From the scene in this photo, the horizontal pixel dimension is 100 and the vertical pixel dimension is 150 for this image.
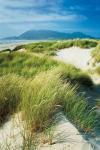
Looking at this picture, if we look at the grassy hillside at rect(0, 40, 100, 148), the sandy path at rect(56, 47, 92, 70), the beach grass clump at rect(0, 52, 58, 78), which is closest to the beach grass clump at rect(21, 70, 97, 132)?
the grassy hillside at rect(0, 40, 100, 148)

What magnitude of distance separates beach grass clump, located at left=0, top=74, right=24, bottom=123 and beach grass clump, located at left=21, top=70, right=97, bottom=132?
26cm

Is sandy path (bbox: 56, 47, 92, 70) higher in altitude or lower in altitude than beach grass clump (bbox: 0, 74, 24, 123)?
lower

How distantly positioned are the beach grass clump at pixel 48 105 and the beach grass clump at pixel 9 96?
26 cm

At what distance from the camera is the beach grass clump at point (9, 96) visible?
258 inches

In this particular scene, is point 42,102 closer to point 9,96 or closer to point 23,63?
point 9,96

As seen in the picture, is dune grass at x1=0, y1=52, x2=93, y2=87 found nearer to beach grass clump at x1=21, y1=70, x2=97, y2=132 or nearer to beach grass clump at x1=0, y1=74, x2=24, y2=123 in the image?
beach grass clump at x1=0, y1=74, x2=24, y2=123

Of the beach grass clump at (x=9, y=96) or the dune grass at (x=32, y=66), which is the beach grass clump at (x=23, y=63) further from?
the beach grass clump at (x=9, y=96)

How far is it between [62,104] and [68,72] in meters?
4.72

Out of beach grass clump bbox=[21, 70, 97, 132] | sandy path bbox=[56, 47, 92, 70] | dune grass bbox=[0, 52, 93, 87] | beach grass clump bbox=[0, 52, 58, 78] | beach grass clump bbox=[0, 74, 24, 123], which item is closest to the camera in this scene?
beach grass clump bbox=[21, 70, 97, 132]

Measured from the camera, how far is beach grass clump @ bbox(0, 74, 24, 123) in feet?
21.5

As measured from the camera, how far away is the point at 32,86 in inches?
250

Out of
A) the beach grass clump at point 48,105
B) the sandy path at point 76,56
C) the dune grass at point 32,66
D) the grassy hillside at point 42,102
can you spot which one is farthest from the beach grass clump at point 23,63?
the beach grass clump at point 48,105

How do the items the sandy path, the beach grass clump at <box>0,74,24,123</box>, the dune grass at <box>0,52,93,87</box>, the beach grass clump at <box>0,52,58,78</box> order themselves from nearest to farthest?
the beach grass clump at <box>0,74,24,123</box>, the dune grass at <box>0,52,93,87</box>, the beach grass clump at <box>0,52,58,78</box>, the sandy path

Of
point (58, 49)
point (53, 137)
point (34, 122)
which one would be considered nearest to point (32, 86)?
point (34, 122)
